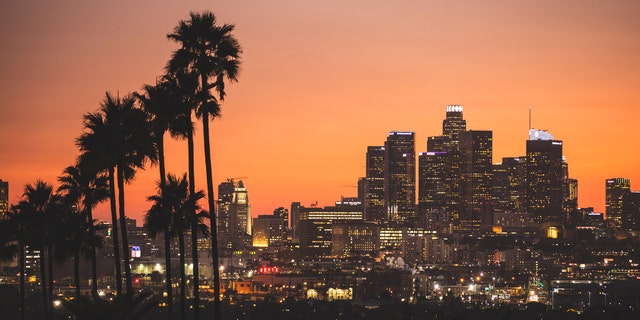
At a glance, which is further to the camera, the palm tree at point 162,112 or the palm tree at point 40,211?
the palm tree at point 40,211

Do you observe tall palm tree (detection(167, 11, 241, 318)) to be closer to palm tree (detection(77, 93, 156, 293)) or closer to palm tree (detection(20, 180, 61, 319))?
palm tree (detection(77, 93, 156, 293))

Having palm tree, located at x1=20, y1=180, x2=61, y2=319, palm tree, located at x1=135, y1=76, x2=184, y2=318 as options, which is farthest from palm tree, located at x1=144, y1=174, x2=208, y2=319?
palm tree, located at x1=20, y1=180, x2=61, y2=319

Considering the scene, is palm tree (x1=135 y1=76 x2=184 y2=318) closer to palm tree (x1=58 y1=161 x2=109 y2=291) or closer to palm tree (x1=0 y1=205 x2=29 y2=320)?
palm tree (x1=58 y1=161 x2=109 y2=291)

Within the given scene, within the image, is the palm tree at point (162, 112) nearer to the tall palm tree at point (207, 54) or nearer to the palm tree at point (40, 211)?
the tall palm tree at point (207, 54)

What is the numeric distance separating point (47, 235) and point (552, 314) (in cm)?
10644

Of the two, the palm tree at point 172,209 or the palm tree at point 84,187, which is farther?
the palm tree at point 84,187

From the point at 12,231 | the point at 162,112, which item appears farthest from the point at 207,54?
the point at 12,231

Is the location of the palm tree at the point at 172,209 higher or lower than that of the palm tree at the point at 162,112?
lower

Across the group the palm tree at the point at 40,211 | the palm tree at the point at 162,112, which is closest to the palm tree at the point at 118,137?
the palm tree at the point at 162,112

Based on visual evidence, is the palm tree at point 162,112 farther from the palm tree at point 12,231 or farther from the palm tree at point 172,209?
the palm tree at point 12,231

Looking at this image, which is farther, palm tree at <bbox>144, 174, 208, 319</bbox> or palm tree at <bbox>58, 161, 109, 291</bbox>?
palm tree at <bbox>58, 161, 109, 291</bbox>

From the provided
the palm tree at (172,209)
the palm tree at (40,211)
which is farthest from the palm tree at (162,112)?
the palm tree at (40,211)

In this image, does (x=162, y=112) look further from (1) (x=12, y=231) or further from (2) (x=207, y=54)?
(1) (x=12, y=231)

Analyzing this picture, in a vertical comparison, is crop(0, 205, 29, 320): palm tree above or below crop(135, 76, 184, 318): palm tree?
below
